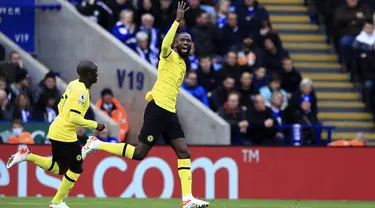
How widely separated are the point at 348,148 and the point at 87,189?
171 inches

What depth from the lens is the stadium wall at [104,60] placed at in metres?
22.5

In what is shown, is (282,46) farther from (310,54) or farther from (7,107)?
(7,107)

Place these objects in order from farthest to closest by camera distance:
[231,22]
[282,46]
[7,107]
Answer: [282,46] → [231,22] → [7,107]

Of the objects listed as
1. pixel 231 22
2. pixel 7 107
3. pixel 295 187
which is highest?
pixel 231 22

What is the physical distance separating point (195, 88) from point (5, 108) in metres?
3.64

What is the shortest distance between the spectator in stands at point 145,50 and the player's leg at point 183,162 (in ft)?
23.9


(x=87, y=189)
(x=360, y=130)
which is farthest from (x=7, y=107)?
(x=360, y=130)

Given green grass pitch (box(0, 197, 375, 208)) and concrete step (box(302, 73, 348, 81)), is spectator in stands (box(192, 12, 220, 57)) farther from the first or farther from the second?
green grass pitch (box(0, 197, 375, 208))

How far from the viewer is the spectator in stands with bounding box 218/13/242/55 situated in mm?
23828

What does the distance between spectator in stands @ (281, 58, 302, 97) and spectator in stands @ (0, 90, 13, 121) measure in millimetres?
5612

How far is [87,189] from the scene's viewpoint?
19734mm

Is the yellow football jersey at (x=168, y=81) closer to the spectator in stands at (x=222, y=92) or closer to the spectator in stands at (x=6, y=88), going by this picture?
the spectator in stands at (x=6, y=88)

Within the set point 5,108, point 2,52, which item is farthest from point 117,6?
point 5,108

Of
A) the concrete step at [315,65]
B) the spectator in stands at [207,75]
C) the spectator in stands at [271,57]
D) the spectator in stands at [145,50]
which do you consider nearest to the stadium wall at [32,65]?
the spectator in stands at [145,50]
